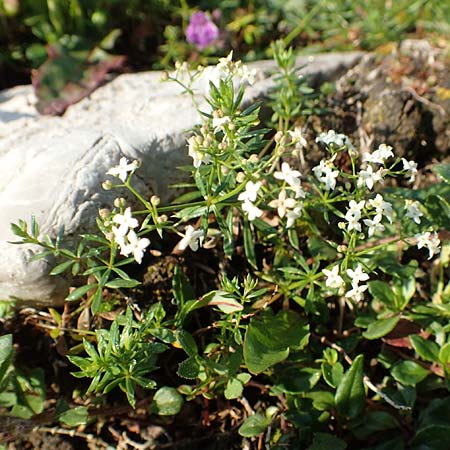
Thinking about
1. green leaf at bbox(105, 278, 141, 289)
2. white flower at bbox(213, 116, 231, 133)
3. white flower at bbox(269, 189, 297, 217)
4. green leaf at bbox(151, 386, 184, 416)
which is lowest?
green leaf at bbox(151, 386, 184, 416)

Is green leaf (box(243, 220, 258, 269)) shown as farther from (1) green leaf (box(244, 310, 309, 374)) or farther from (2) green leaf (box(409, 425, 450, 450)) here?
(2) green leaf (box(409, 425, 450, 450))

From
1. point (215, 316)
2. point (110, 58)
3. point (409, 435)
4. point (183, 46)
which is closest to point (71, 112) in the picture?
point (110, 58)

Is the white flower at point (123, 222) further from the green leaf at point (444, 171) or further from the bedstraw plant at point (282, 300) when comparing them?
the green leaf at point (444, 171)

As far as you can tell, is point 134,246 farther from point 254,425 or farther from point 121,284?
→ point 254,425

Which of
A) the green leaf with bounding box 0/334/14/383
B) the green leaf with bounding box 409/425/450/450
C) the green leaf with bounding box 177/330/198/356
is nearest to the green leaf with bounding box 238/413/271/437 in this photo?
the green leaf with bounding box 177/330/198/356

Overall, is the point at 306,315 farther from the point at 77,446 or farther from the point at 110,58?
the point at 110,58

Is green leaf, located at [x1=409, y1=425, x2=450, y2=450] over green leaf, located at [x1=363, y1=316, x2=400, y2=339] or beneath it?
beneath

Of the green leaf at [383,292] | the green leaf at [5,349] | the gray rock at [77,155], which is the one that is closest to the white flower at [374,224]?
the green leaf at [383,292]

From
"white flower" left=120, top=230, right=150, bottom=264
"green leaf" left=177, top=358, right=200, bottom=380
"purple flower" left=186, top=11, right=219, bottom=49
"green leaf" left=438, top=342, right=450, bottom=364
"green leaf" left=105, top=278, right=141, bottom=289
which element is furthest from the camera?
"purple flower" left=186, top=11, right=219, bottom=49
